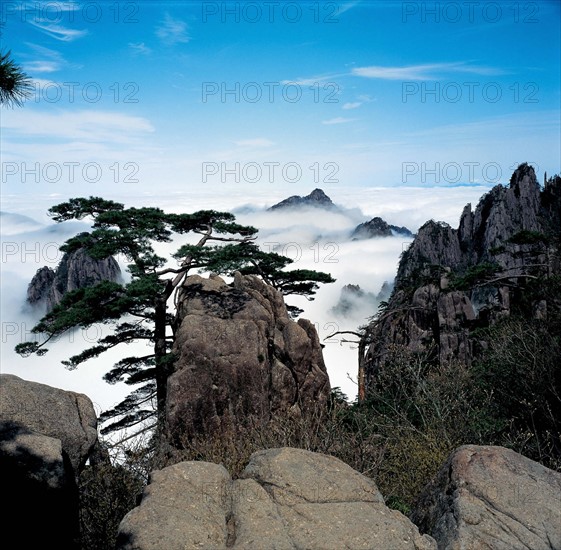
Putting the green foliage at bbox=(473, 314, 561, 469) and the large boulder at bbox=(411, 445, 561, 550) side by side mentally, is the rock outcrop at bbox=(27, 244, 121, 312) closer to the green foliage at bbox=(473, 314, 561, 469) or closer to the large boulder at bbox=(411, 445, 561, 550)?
the green foliage at bbox=(473, 314, 561, 469)

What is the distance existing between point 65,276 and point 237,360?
8929 cm

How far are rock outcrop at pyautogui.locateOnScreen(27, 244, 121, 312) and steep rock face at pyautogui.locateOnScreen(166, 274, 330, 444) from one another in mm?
67386

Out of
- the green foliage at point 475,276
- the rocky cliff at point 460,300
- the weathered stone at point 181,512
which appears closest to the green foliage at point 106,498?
the weathered stone at point 181,512

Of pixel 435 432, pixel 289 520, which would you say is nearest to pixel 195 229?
pixel 435 432

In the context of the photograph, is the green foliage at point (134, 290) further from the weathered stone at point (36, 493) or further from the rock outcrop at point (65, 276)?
the rock outcrop at point (65, 276)

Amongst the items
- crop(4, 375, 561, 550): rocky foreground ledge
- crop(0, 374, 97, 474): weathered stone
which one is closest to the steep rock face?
crop(0, 374, 97, 474): weathered stone

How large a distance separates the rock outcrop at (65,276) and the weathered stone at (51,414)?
76.4 metres

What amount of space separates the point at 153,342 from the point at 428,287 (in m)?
18.6

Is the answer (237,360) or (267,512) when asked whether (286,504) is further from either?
(237,360)

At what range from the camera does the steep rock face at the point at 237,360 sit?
58.5 feet

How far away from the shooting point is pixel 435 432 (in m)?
12.8

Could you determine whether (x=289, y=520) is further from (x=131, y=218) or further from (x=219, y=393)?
(x=131, y=218)

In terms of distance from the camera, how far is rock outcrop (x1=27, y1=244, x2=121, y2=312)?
93.7 m

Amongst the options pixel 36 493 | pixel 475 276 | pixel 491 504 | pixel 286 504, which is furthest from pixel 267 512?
pixel 475 276
